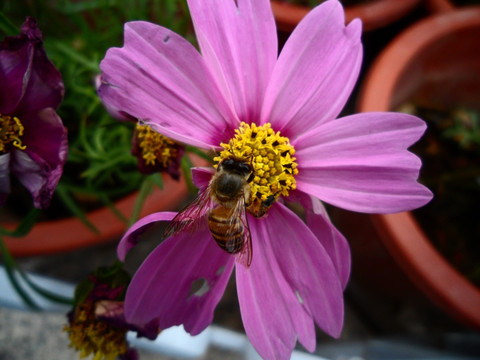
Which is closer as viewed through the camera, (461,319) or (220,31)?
(220,31)

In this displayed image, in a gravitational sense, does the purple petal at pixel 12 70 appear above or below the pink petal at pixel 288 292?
above

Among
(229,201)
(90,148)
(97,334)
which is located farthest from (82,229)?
(229,201)

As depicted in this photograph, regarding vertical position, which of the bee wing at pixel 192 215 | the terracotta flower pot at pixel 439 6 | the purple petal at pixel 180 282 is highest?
the terracotta flower pot at pixel 439 6

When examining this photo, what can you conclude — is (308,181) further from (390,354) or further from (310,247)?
(390,354)

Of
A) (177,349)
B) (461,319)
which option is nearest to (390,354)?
(461,319)

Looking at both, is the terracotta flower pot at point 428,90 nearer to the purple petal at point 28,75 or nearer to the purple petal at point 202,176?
the purple petal at point 202,176

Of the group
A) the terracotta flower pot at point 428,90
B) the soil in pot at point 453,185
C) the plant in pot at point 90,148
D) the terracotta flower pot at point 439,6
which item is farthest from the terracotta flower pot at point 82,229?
the terracotta flower pot at point 439,6

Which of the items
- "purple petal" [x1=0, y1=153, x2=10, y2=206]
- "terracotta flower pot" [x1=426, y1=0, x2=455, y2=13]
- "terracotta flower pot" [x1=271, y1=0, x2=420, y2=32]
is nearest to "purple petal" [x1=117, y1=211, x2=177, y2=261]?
"purple petal" [x1=0, y1=153, x2=10, y2=206]
